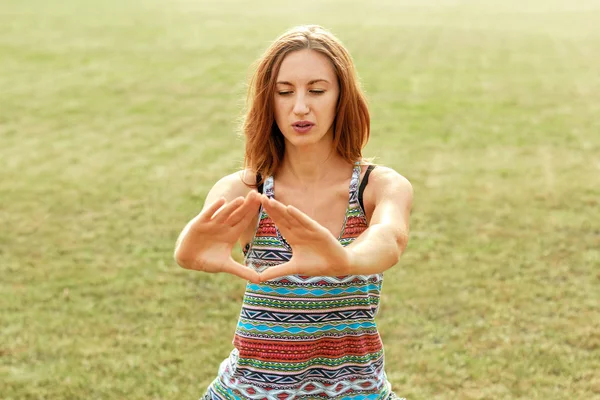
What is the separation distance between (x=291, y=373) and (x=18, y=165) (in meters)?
7.85

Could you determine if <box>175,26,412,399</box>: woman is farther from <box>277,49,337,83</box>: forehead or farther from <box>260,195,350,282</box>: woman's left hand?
<box>260,195,350,282</box>: woman's left hand

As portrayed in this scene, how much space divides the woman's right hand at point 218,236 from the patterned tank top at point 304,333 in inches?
13.1

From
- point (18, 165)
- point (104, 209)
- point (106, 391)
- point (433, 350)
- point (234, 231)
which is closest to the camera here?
point (234, 231)

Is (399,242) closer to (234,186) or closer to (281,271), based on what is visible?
(281,271)

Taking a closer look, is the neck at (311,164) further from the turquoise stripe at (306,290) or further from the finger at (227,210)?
the finger at (227,210)

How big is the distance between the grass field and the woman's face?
693mm

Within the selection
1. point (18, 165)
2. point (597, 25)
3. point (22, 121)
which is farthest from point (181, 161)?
point (597, 25)

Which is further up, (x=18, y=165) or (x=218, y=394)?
(x=218, y=394)

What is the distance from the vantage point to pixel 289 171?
3127 mm

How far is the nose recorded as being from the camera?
2.89 m

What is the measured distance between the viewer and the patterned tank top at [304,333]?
2943 millimetres

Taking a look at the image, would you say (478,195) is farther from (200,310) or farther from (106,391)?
(106,391)

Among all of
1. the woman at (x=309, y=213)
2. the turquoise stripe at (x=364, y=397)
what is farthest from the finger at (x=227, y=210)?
the turquoise stripe at (x=364, y=397)

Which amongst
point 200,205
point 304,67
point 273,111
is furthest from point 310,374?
point 200,205
